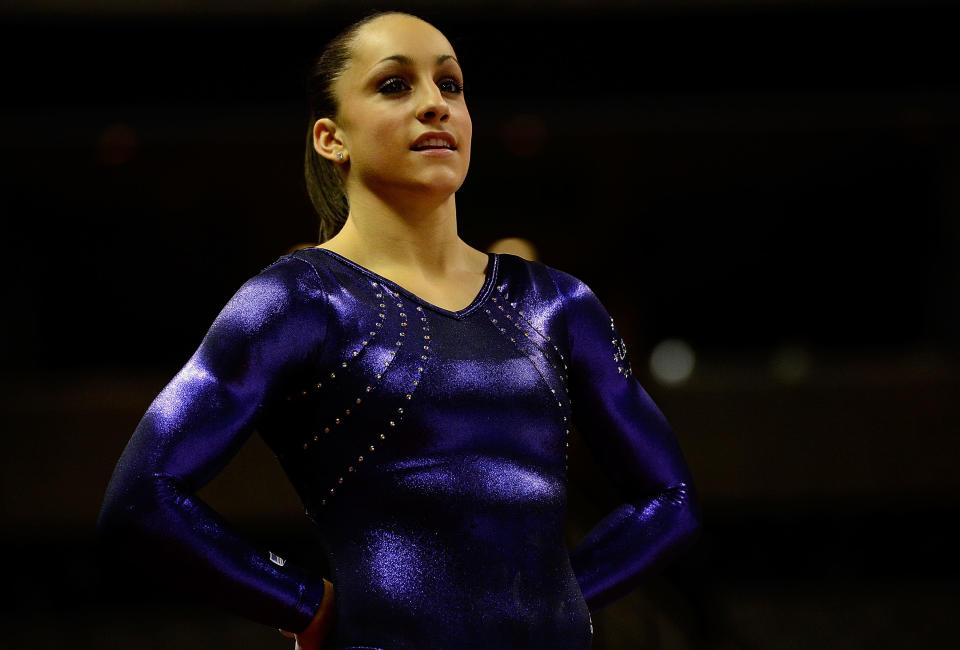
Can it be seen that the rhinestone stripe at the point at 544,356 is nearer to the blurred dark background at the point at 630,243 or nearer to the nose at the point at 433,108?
the nose at the point at 433,108

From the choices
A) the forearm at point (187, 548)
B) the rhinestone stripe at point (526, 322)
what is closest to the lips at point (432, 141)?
the rhinestone stripe at point (526, 322)

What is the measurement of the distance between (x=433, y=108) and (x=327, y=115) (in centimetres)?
20

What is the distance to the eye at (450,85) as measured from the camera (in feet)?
5.32

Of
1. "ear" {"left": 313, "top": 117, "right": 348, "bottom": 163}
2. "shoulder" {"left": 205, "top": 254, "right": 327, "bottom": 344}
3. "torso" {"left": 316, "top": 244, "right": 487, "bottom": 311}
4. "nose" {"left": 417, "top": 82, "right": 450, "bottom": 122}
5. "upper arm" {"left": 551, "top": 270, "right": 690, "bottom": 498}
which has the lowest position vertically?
"upper arm" {"left": 551, "top": 270, "right": 690, "bottom": 498}

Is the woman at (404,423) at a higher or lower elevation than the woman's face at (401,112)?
lower

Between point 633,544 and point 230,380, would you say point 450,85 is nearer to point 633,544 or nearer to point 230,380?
point 230,380

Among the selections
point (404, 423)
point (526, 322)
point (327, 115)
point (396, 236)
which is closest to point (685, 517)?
point (526, 322)

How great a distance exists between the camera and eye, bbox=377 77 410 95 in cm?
158

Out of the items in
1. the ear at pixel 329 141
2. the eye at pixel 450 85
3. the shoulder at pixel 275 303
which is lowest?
the shoulder at pixel 275 303

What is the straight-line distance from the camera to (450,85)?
1.63 meters

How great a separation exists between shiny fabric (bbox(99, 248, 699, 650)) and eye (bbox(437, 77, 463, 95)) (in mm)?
310

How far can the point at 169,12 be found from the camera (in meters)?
5.18

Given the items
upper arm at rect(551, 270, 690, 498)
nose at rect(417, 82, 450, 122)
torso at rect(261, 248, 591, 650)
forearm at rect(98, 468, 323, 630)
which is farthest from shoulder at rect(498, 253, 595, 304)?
forearm at rect(98, 468, 323, 630)

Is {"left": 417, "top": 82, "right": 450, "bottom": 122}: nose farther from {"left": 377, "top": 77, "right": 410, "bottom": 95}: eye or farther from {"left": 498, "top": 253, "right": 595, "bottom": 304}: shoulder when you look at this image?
{"left": 498, "top": 253, "right": 595, "bottom": 304}: shoulder
